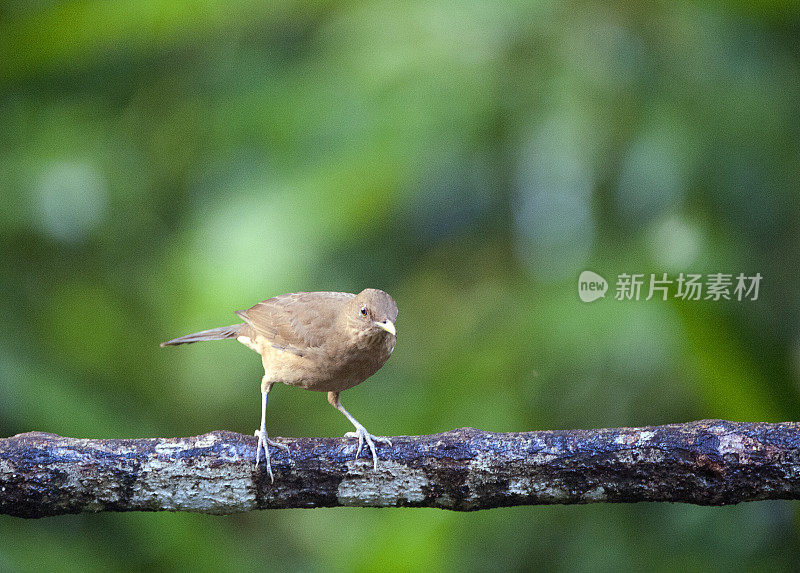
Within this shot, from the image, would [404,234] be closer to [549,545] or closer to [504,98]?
[504,98]

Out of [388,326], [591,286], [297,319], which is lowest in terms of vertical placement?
[388,326]

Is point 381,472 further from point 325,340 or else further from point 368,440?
point 325,340

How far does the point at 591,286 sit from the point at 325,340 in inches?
61.4

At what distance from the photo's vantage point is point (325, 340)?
258cm

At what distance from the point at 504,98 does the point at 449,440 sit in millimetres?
2123

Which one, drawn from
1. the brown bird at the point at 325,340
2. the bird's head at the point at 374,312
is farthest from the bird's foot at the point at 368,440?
the bird's head at the point at 374,312

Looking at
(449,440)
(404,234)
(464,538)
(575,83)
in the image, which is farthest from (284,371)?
(575,83)

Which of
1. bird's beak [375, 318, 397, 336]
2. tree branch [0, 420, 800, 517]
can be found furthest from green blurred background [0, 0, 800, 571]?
bird's beak [375, 318, 397, 336]

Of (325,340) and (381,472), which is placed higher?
(325,340)

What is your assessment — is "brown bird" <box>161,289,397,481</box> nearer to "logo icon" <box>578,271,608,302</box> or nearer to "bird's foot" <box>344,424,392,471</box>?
"bird's foot" <box>344,424,392,471</box>

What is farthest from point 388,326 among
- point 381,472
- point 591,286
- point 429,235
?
point 429,235

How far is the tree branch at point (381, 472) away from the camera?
238cm

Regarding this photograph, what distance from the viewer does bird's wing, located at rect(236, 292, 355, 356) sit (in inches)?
103

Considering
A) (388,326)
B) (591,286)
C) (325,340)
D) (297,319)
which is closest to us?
(388,326)
